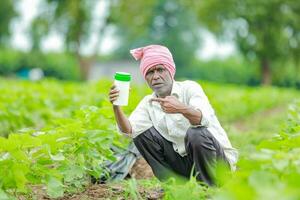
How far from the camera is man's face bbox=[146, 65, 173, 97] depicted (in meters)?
4.12

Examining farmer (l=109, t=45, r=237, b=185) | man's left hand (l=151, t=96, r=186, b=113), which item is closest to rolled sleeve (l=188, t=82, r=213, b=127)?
farmer (l=109, t=45, r=237, b=185)

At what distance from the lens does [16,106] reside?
7.64m

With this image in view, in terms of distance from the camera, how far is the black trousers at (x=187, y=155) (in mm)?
3980

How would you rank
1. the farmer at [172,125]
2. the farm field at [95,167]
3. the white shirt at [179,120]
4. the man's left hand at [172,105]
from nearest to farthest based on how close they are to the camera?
the farm field at [95,167]
the man's left hand at [172,105]
the farmer at [172,125]
the white shirt at [179,120]

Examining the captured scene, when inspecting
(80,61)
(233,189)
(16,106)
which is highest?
(233,189)

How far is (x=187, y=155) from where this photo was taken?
427 cm

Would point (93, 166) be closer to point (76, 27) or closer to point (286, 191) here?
point (286, 191)

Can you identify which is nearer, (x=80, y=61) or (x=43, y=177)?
(x=43, y=177)

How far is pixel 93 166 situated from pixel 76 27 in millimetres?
33960

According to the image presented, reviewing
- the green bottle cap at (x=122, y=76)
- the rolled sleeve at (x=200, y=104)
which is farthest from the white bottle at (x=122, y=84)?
the rolled sleeve at (x=200, y=104)

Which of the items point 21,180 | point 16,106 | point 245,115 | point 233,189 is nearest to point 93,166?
point 21,180

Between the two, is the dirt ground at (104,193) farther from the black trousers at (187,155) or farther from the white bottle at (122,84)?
the white bottle at (122,84)

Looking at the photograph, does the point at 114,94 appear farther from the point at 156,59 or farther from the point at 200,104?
the point at 200,104

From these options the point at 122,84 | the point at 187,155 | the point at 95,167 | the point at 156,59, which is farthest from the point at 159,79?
the point at 95,167
